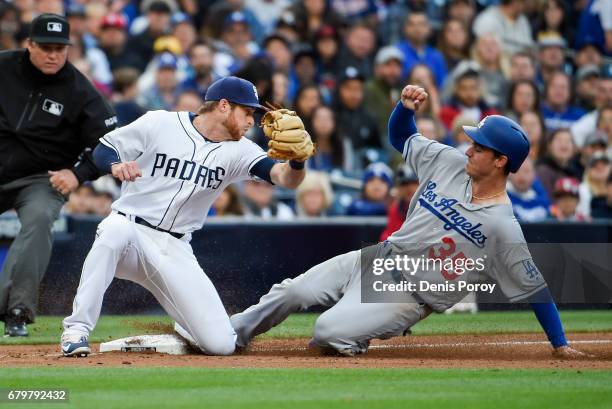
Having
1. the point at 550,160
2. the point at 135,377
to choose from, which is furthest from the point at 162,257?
the point at 550,160

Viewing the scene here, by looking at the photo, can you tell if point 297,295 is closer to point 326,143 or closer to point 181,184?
point 181,184

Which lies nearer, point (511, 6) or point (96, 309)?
point (96, 309)

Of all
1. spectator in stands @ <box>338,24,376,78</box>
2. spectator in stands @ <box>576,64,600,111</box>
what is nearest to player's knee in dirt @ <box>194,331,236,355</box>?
spectator in stands @ <box>338,24,376,78</box>

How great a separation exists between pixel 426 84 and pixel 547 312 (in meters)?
7.01

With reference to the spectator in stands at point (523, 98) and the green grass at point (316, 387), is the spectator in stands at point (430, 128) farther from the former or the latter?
the green grass at point (316, 387)

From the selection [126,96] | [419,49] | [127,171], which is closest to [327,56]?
[419,49]

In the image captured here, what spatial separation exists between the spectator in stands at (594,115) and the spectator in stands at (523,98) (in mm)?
877

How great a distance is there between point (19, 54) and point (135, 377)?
3674mm

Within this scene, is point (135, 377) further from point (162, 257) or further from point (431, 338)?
point (431, 338)

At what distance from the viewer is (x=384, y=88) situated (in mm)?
14352

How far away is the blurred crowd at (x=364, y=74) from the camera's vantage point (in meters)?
12.7

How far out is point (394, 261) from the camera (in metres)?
7.78

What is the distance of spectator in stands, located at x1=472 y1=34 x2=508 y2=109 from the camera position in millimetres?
15625

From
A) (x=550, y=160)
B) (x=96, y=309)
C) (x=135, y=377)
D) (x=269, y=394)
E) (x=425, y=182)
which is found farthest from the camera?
(x=550, y=160)
